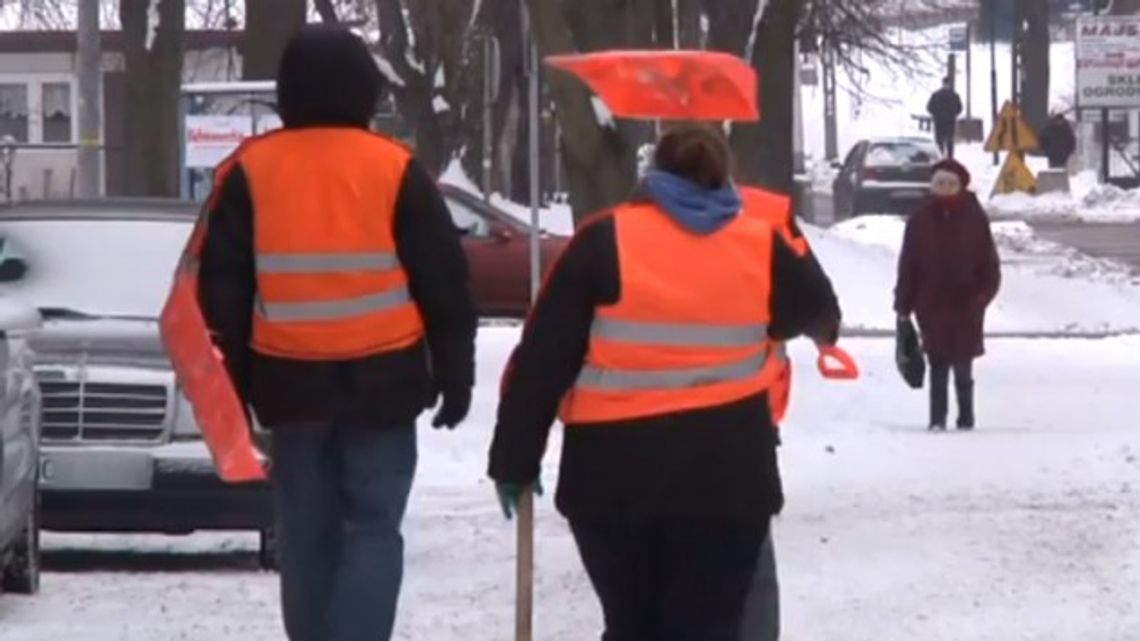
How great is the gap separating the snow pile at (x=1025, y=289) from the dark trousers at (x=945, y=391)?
8839mm

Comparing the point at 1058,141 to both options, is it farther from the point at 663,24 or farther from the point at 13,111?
the point at 663,24

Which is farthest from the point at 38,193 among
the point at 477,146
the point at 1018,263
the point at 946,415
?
the point at 946,415

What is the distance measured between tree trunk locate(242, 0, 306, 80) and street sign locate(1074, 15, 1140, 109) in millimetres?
23694

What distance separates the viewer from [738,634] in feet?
23.1

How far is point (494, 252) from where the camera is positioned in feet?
89.9

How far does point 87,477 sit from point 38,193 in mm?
34655

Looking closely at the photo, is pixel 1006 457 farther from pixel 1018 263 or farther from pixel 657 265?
pixel 1018 263

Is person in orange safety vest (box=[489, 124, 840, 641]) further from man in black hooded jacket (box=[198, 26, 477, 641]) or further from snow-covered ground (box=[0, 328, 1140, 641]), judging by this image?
snow-covered ground (box=[0, 328, 1140, 641])

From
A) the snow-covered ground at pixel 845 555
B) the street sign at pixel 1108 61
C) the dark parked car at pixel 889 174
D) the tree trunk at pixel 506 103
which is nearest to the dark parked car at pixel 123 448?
the snow-covered ground at pixel 845 555

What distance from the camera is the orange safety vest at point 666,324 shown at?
22.3 ft

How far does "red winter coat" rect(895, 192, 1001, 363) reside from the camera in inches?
683

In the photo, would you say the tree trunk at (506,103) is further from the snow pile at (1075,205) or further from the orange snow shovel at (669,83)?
the orange snow shovel at (669,83)

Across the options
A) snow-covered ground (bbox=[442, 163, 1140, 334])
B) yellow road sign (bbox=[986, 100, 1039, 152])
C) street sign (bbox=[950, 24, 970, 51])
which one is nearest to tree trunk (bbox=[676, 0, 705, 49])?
snow-covered ground (bbox=[442, 163, 1140, 334])

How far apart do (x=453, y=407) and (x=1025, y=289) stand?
24.8m
